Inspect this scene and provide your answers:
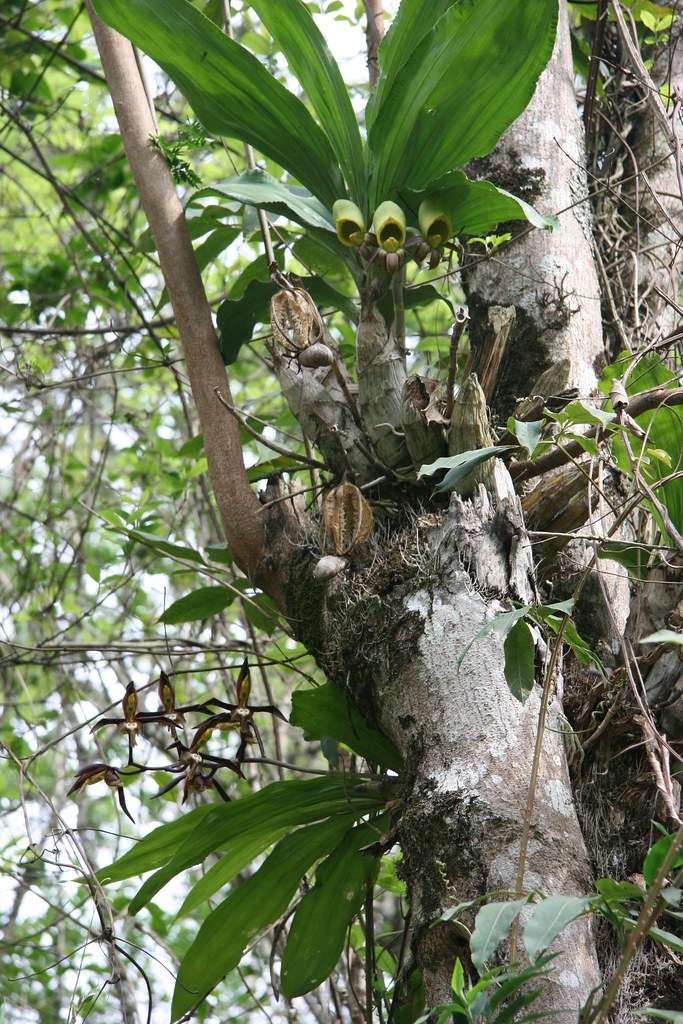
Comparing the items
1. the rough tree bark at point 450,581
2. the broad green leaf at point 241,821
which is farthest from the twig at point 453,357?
the broad green leaf at point 241,821

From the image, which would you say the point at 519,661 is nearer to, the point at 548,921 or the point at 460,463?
the point at 460,463

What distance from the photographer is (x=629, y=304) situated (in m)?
2.07

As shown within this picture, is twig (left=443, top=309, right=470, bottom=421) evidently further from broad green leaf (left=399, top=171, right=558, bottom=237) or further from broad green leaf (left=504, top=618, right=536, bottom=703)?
broad green leaf (left=504, top=618, right=536, bottom=703)

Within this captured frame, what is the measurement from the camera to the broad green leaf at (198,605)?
1834mm

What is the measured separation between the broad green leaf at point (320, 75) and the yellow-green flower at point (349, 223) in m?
0.12

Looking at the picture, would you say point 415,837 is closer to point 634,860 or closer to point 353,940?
point 634,860

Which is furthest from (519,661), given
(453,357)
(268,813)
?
(268,813)

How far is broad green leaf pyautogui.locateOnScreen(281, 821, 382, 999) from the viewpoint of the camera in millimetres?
1625

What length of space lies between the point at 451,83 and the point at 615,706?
1034 millimetres

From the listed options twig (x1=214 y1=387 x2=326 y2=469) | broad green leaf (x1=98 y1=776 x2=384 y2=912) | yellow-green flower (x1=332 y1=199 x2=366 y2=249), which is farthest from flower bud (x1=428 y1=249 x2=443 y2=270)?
broad green leaf (x1=98 y1=776 x2=384 y2=912)

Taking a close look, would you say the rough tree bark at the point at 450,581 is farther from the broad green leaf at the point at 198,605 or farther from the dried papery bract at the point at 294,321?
the broad green leaf at the point at 198,605

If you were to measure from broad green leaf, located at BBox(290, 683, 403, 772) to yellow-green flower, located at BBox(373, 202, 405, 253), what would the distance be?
760 mm

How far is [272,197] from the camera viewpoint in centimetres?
163

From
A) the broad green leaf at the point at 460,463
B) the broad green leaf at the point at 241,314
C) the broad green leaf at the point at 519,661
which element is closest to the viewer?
the broad green leaf at the point at 519,661
